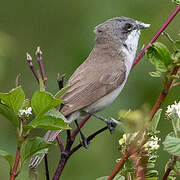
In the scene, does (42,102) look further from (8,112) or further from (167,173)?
(167,173)

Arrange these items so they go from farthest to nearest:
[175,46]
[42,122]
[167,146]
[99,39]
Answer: [99,39] < [42,122] < [175,46] < [167,146]

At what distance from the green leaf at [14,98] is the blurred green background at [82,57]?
211cm

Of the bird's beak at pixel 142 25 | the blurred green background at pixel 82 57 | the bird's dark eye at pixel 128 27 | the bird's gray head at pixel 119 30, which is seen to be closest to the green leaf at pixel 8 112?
the blurred green background at pixel 82 57

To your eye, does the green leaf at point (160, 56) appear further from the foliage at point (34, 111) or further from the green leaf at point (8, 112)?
the green leaf at point (8, 112)

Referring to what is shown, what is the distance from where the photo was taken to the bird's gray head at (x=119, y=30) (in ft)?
14.9

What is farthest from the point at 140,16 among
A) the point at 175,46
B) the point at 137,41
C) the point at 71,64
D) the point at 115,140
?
the point at 175,46

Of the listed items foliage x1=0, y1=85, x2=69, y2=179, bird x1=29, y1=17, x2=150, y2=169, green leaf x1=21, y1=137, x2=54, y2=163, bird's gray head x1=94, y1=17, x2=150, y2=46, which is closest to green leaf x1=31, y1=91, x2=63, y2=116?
foliage x1=0, y1=85, x2=69, y2=179

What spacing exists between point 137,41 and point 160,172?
1.32 m

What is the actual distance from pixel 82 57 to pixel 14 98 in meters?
2.99

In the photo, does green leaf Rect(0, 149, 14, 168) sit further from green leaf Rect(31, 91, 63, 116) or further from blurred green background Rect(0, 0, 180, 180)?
blurred green background Rect(0, 0, 180, 180)

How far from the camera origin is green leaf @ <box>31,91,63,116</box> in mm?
1680

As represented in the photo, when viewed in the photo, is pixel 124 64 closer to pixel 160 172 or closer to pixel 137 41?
pixel 137 41

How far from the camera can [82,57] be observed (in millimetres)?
4645

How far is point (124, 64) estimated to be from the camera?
4.48 m
